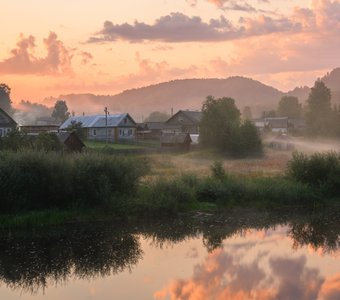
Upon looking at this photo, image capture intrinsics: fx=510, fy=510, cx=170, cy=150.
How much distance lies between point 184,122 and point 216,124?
2650cm

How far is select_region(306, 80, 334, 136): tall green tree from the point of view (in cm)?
9819

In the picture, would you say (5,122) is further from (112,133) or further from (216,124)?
(216,124)

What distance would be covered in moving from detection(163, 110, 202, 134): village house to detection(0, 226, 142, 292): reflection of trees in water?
6605 centimetres

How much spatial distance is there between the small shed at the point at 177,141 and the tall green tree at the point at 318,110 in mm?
34575

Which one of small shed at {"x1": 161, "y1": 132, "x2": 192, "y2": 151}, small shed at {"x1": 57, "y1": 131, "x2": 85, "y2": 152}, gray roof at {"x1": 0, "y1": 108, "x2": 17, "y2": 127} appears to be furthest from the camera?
small shed at {"x1": 161, "y1": 132, "x2": 192, "y2": 151}

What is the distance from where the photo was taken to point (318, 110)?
352 ft

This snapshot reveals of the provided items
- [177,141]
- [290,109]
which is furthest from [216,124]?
[290,109]

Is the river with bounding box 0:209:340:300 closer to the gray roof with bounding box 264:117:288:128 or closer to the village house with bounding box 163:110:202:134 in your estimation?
the village house with bounding box 163:110:202:134

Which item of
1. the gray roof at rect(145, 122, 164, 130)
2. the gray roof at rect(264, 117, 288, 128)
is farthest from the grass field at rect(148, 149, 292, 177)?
the gray roof at rect(264, 117, 288, 128)

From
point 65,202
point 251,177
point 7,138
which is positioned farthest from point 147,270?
point 7,138

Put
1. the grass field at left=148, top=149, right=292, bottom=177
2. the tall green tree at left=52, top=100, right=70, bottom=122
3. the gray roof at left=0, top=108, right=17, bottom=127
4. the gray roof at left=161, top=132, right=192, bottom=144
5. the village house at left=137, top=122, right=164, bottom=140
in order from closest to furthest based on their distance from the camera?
the grass field at left=148, top=149, right=292, bottom=177 → the gray roof at left=0, top=108, right=17, bottom=127 → the gray roof at left=161, top=132, right=192, bottom=144 → the village house at left=137, top=122, right=164, bottom=140 → the tall green tree at left=52, top=100, right=70, bottom=122

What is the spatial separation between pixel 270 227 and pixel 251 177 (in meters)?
11.7

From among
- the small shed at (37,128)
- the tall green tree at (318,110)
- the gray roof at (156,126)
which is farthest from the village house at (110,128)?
the tall green tree at (318,110)

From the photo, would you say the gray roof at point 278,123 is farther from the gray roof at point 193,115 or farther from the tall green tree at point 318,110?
the gray roof at point 193,115
